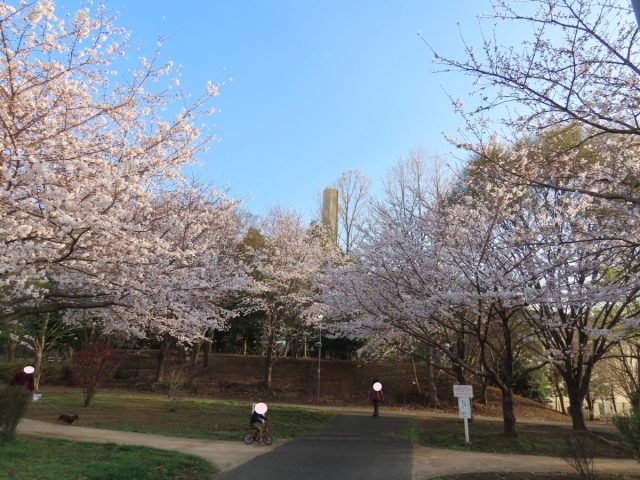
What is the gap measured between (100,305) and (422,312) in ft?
22.4

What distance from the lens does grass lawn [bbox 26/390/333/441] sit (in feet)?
38.7

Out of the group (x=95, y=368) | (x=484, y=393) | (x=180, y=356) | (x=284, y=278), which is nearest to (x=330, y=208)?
(x=284, y=278)

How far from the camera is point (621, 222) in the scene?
8844 mm

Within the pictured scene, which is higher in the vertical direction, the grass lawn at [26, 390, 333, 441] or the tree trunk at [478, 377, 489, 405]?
the tree trunk at [478, 377, 489, 405]

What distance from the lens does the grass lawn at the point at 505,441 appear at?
11.0 m

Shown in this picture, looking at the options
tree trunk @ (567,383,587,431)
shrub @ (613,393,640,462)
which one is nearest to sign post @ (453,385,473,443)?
tree trunk @ (567,383,587,431)

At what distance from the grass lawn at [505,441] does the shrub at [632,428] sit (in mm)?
2878

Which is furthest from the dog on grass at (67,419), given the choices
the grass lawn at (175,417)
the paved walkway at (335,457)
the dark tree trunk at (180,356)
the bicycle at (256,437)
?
the dark tree trunk at (180,356)

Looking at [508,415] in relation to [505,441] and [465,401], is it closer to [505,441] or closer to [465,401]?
[505,441]

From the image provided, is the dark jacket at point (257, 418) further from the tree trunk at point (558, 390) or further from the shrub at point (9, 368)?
the tree trunk at point (558, 390)

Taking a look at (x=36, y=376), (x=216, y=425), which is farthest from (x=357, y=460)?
(x=36, y=376)

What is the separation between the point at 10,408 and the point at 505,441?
1073cm

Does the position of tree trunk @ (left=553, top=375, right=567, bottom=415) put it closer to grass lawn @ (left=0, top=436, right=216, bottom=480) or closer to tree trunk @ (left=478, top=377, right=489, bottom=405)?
tree trunk @ (left=478, top=377, right=489, bottom=405)

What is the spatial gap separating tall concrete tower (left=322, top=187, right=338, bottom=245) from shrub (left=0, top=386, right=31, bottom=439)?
916 inches
